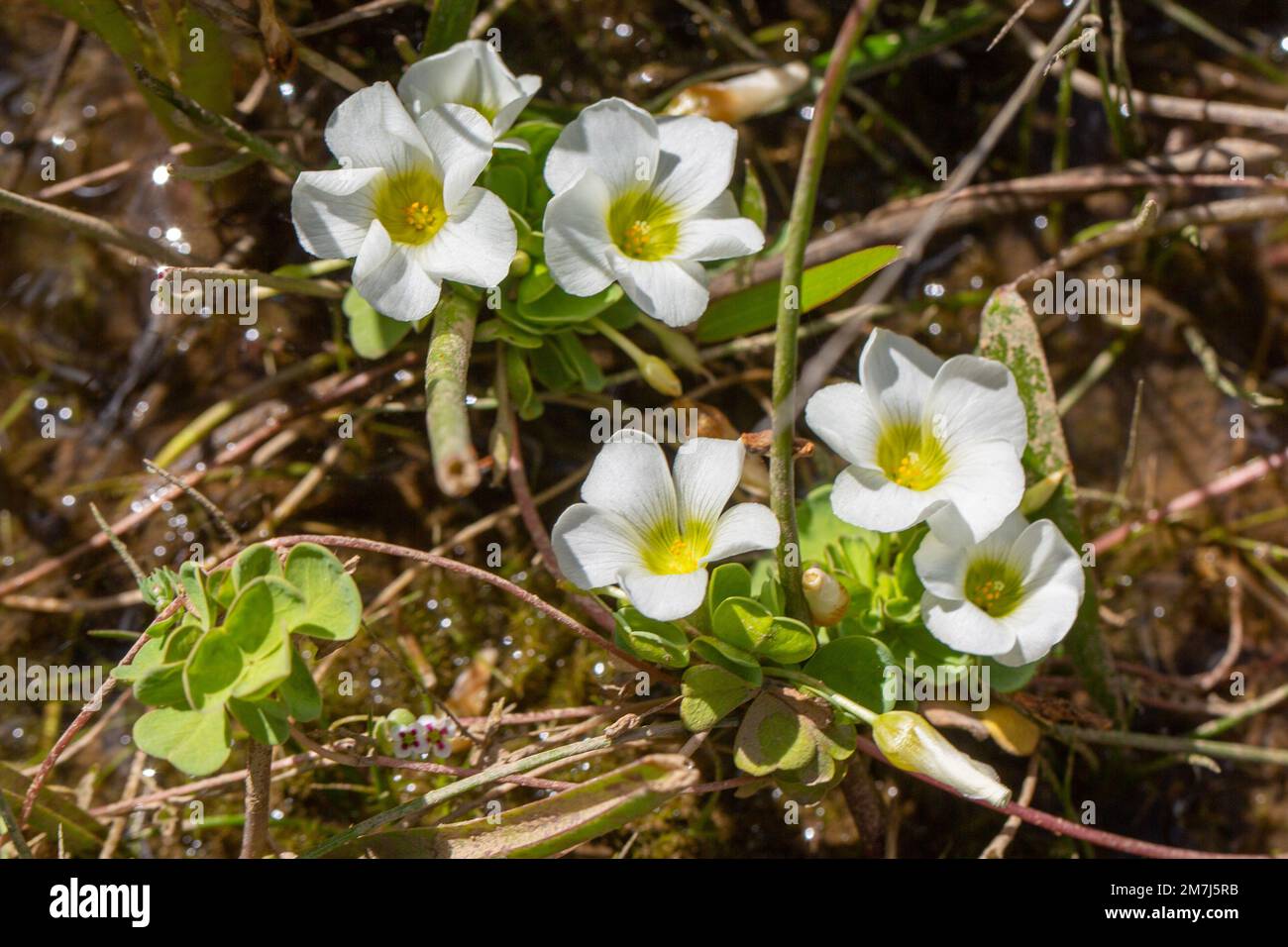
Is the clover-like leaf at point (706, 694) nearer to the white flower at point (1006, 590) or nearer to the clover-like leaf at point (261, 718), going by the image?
the white flower at point (1006, 590)

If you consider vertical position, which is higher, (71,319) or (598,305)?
(71,319)

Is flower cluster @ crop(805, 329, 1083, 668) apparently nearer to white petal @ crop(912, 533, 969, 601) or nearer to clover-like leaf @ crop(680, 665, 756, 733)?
white petal @ crop(912, 533, 969, 601)

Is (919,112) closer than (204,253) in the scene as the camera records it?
No

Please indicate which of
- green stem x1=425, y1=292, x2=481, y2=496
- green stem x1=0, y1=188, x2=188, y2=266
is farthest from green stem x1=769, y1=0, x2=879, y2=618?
green stem x1=0, y1=188, x2=188, y2=266

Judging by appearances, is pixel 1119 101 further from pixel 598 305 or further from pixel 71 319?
pixel 71 319

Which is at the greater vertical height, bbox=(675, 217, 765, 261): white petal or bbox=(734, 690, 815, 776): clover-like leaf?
Answer: bbox=(675, 217, 765, 261): white petal

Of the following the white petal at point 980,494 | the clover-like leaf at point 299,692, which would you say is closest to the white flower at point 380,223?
the clover-like leaf at point 299,692
